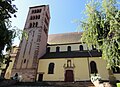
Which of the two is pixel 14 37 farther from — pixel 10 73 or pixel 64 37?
pixel 64 37

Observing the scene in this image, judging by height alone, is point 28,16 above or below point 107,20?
above

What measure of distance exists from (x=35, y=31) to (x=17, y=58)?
21.9 feet

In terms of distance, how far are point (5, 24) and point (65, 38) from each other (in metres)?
23.2

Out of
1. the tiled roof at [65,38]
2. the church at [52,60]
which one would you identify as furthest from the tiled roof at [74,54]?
the tiled roof at [65,38]

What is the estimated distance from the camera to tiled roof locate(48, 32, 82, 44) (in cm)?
3275

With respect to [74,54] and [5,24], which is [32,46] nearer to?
[74,54]

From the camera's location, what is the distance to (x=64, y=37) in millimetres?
35031

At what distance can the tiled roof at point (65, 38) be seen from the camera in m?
32.8

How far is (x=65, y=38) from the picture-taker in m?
34.4

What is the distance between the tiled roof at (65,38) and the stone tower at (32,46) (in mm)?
2788

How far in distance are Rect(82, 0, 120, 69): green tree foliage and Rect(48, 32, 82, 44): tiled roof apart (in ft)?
49.0

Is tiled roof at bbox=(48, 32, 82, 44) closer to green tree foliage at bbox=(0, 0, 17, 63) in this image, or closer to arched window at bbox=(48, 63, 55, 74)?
arched window at bbox=(48, 63, 55, 74)

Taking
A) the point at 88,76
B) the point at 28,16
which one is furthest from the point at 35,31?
the point at 88,76

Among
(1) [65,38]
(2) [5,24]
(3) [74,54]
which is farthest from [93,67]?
(2) [5,24]
